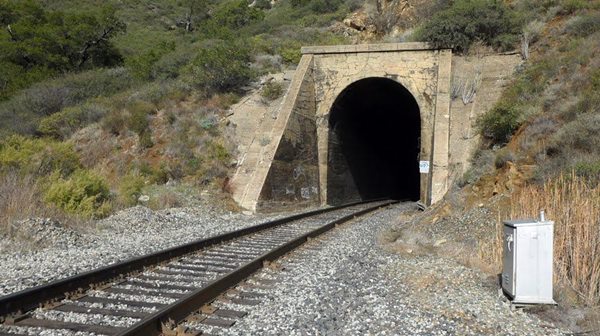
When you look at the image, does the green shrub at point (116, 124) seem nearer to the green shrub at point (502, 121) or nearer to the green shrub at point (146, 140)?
the green shrub at point (146, 140)

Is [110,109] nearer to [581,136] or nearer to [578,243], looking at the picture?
[581,136]

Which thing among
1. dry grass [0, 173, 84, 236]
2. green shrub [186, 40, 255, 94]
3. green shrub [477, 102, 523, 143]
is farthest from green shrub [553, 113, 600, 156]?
green shrub [186, 40, 255, 94]

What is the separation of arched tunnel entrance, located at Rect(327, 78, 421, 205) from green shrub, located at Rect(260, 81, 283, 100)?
2.54 metres

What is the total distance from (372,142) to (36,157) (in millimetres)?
17818

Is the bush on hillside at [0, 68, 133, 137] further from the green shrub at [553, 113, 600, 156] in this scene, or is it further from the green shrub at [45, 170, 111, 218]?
the green shrub at [553, 113, 600, 156]

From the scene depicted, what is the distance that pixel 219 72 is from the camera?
893 inches

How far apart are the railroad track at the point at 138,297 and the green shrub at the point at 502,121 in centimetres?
891

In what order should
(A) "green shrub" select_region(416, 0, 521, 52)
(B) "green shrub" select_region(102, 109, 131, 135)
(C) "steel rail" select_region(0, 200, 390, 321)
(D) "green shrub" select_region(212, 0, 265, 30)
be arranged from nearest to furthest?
1. (C) "steel rail" select_region(0, 200, 390, 321)
2. (B) "green shrub" select_region(102, 109, 131, 135)
3. (A) "green shrub" select_region(416, 0, 521, 52)
4. (D) "green shrub" select_region(212, 0, 265, 30)

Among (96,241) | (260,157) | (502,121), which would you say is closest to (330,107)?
(260,157)

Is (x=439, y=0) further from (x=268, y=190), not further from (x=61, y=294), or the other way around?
(x=61, y=294)

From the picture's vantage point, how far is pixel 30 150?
52.4ft

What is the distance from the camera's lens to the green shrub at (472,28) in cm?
2039

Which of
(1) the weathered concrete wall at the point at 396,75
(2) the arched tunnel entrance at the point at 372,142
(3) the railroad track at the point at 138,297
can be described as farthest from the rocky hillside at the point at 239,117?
(3) the railroad track at the point at 138,297

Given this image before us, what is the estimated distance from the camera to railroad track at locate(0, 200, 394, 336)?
449 centimetres
